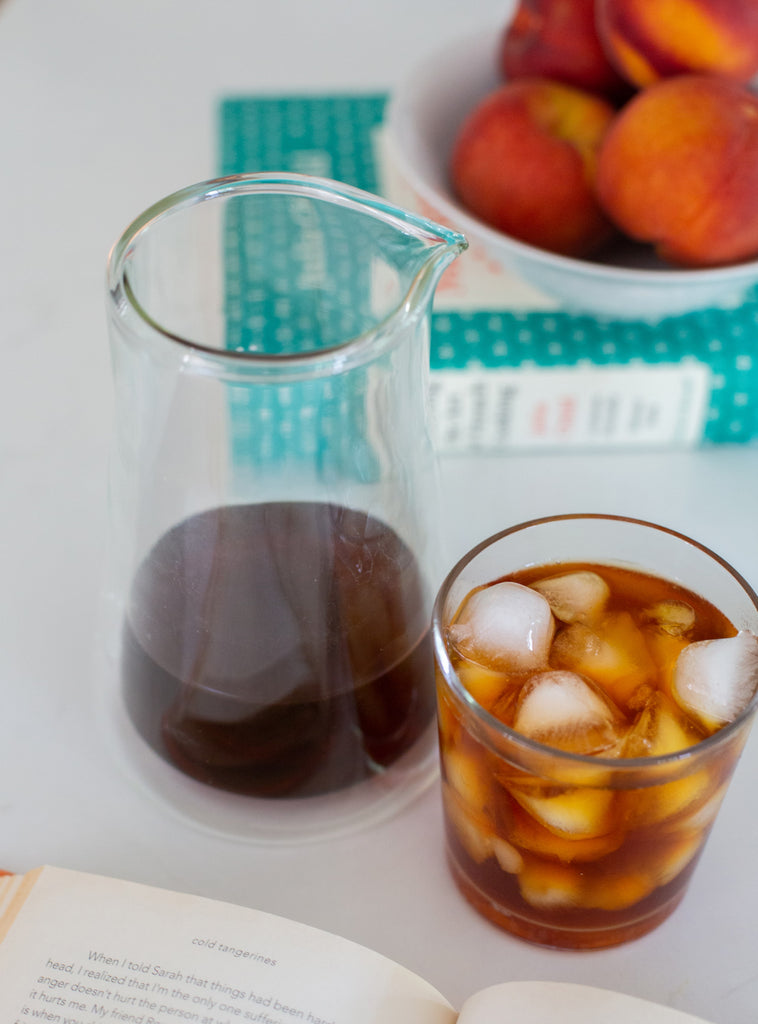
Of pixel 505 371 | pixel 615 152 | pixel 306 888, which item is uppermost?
pixel 615 152

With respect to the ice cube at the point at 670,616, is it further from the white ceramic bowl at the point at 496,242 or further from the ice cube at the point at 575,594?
the white ceramic bowl at the point at 496,242

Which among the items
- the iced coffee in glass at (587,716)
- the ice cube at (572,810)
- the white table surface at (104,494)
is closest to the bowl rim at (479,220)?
the white table surface at (104,494)

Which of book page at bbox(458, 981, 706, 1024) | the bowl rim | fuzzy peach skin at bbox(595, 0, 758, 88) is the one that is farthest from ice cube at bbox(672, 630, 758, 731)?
fuzzy peach skin at bbox(595, 0, 758, 88)

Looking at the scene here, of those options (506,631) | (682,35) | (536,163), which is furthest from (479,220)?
(506,631)

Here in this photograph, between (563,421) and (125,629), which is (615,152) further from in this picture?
(125,629)

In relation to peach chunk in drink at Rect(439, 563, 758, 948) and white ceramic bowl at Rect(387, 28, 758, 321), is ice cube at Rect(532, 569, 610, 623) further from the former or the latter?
white ceramic bowl at Rect(387, 28, 758, 321)

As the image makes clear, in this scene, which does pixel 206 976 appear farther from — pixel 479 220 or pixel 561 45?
pixel 561 45

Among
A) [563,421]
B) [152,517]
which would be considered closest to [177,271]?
[152,517]
